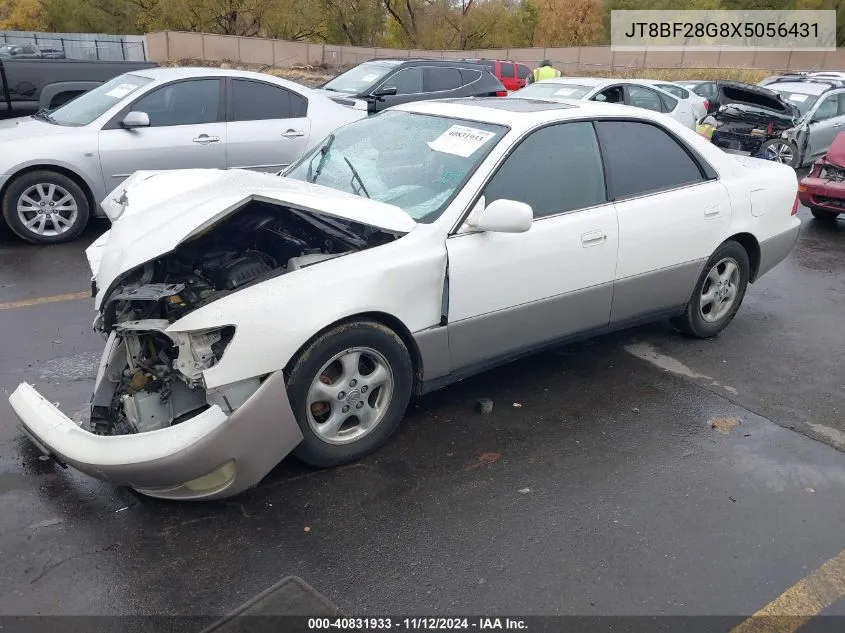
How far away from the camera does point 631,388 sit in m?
4.47

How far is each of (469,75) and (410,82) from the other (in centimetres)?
118

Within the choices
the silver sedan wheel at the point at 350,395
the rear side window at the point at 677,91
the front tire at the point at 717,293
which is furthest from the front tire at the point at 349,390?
the rear side window at the point at 677,91

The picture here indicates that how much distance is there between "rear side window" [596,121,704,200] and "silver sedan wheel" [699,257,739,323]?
69 cm

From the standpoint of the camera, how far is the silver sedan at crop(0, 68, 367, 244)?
6.79 metres

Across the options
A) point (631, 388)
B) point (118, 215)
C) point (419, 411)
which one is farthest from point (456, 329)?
point (118, 215)

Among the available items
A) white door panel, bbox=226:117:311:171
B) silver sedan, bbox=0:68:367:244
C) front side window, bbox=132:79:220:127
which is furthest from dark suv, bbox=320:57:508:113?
front side window, bbox=132:79:220:127

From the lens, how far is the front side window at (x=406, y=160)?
3832 mm

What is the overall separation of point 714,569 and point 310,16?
51237 millimetres

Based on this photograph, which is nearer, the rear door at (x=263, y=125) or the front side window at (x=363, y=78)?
the rear door at (x=263, y=125)

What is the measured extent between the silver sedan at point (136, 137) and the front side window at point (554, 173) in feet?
14.2

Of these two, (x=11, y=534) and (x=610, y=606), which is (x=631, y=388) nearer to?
(x=610, y=606)

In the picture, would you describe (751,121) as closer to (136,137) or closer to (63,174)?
(136,137)

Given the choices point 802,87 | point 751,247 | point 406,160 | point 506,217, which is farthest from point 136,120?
point 802,87

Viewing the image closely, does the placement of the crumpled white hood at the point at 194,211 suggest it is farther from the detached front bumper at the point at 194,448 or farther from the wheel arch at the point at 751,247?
the wheel arch at the point at 751,247
